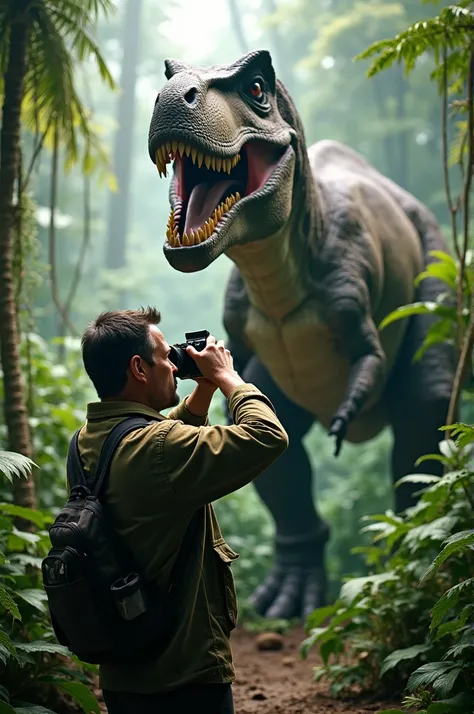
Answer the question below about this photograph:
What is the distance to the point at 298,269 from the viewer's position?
4.05 metres

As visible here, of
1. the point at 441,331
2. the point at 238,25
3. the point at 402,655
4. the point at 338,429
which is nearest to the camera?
the point at 402,655

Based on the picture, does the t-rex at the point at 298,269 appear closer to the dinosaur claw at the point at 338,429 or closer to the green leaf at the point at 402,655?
the dinosaur claw at the point at 338,429

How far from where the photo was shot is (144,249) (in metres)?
A: 16.4

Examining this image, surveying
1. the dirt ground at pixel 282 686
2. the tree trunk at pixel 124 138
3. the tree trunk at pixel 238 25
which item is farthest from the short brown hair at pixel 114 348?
the tree trunk at pixel 238 25

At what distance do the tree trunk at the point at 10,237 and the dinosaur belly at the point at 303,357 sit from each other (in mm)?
1186

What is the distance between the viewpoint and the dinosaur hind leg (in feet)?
16.1

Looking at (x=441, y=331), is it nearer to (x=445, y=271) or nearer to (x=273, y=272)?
(x=445, y=271)

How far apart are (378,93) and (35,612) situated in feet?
32.2

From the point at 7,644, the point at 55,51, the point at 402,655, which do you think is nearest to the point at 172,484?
the point at 7,644

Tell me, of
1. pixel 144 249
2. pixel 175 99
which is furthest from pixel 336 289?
pixel 144 249

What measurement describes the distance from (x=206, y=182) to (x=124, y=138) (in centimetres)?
1129

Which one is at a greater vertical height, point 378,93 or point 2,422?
point 378,93

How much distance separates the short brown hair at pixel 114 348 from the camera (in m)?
2.03

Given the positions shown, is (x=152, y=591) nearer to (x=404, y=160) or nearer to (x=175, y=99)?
(x=175, y=99)
